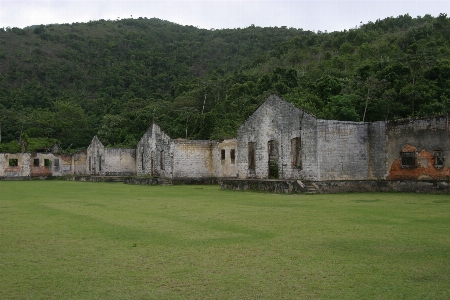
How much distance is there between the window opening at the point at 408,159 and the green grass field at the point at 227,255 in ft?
24.4

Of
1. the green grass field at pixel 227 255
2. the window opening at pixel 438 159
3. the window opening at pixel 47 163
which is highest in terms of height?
the window opening at pixel 47 163

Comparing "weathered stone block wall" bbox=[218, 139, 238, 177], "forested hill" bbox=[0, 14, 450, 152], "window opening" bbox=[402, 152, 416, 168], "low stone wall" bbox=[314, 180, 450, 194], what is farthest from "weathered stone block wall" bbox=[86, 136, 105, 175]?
"window opening" bbox=[402, 152, 416, 168]

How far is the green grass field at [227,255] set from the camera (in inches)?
204

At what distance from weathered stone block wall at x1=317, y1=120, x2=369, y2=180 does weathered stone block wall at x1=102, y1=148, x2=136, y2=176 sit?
20.5 meters

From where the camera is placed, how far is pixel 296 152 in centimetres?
2106

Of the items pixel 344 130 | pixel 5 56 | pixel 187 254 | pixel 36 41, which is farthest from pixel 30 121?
pixel 187 254

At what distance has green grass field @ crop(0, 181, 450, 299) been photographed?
517 cm

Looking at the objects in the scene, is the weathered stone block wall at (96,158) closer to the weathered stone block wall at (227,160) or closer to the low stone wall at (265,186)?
the weathered stone block wall at (227,160)

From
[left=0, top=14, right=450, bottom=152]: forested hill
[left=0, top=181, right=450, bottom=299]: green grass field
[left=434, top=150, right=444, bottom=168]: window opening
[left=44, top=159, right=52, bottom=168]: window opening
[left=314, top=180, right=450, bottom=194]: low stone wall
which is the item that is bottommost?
[left=0, top=181, right=450, bottom=299]: green grass field

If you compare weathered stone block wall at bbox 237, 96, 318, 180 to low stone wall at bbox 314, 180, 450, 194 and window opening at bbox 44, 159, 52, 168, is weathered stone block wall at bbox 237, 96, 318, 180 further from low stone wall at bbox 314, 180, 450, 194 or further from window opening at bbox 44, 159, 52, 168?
window opening at bbox 44, 159, 52, 168

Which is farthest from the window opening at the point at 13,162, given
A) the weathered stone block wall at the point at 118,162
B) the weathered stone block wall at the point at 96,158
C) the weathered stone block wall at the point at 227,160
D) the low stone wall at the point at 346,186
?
the low stone wall at the point at 346,186

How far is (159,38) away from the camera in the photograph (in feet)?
329

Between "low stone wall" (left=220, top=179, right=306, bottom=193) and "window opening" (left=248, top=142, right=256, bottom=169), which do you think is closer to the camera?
"low stone wall" (left=220, top=179, right=306, bottom=193)

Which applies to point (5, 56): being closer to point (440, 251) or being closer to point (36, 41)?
point (36, 41)
